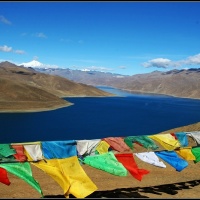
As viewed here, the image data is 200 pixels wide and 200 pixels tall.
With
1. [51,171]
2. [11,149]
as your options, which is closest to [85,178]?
[51,171]

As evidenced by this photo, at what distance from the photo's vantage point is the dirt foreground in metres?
19.6

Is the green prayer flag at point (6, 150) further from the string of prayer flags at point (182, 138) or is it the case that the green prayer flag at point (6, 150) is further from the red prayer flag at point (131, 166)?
the string of prayer flags at point (182, 138)

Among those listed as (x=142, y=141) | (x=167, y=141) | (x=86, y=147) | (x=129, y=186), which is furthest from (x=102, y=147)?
(x=167, y=141)

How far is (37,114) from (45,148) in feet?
285

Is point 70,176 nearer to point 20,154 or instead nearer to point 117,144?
point 20,154

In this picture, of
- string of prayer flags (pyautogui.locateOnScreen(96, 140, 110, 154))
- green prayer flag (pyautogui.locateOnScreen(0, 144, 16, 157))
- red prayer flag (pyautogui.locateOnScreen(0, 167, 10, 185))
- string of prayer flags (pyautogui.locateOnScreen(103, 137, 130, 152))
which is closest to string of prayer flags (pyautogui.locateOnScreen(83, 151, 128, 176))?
string of prayer flags (pyautogui.locateOnScreen(96, 140, 110, 154))

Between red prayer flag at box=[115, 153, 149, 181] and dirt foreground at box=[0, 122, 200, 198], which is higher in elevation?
red prayer flag at box=[115, 153, 149, 181]

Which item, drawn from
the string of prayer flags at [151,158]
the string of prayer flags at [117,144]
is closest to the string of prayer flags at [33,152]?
the string of prayer flags at [117,144]

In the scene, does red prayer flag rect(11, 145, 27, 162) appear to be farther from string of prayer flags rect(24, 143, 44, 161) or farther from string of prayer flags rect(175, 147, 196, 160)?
string of prayer flags rect(175, 147, 196, 160)

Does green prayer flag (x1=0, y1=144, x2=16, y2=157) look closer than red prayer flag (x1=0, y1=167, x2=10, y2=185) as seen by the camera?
No

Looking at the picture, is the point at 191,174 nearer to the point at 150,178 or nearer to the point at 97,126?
the point at 150,178

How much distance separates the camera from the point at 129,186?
2152 centimetres

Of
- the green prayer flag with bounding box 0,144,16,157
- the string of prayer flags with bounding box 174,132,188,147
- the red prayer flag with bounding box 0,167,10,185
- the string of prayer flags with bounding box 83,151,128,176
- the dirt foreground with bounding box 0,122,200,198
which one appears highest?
the string of prayer flags with bounding box 174,132,188,147

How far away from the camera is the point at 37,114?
10288cm
